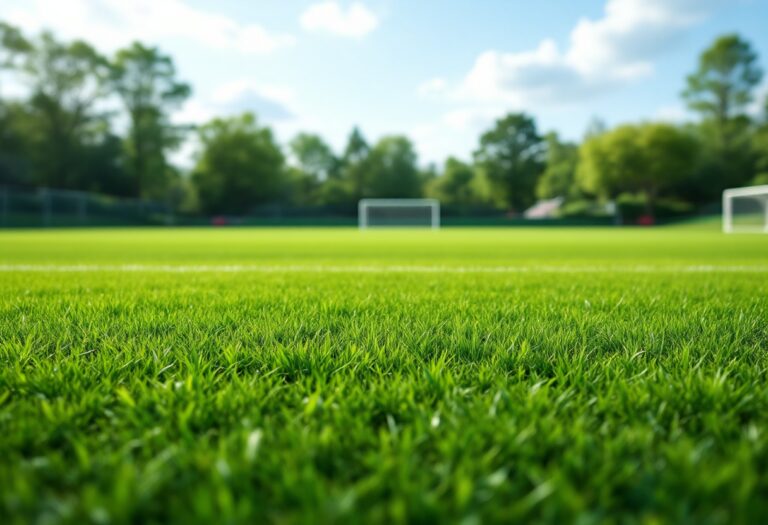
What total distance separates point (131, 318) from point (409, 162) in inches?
2834

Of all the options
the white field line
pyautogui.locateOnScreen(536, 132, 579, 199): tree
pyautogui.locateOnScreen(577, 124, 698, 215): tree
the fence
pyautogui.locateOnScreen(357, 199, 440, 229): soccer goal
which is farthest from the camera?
pyautogui.locateOnScreen(536, 132, 579, 199): tree

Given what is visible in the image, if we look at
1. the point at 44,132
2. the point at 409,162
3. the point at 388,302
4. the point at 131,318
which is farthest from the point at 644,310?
the point at 409,162

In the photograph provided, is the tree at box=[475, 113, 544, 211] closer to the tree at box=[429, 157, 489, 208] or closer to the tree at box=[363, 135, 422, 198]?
the tree at box=[429, 157, 489, 208]

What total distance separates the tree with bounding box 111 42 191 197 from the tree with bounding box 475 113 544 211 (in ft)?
140

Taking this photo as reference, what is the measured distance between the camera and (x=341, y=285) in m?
4.51

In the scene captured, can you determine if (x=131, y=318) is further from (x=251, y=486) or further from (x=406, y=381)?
(x=251, y=486)

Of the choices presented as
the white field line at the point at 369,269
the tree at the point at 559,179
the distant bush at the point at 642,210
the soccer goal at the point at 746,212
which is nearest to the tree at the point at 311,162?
the tree at the point at 559,179

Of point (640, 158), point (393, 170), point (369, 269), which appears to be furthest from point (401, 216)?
point (369, 269)

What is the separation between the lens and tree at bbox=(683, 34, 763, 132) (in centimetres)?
5169

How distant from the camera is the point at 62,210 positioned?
3956 cm

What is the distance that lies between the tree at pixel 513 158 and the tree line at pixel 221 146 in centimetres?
434

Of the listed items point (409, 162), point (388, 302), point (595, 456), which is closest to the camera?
point (595, 456)

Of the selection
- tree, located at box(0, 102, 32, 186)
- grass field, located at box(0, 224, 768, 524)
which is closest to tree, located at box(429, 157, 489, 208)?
tree, located at box(0, 102, 32, 186)

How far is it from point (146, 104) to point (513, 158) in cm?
5028
